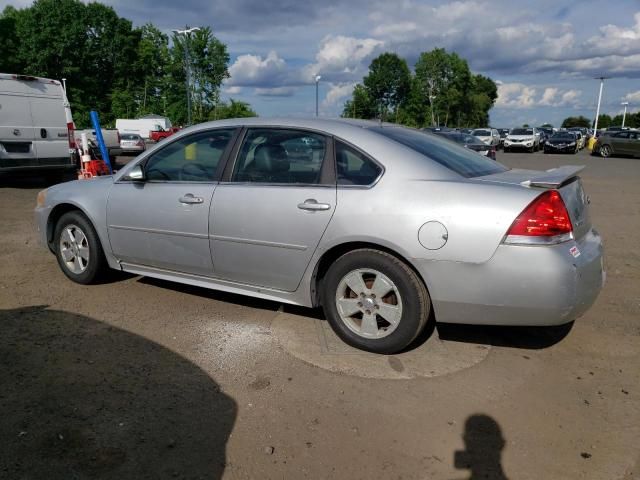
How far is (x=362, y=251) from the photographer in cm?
344

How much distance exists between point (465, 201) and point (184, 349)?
2096mm

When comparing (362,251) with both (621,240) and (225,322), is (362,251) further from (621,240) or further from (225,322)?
(621,240)

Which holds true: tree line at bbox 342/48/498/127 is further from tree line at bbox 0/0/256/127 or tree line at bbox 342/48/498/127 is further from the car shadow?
the car shadow

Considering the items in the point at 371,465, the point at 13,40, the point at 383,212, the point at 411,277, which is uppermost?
the point at 13,40

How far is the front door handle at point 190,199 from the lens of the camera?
403 cm

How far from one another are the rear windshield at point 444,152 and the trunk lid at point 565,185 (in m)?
0.14

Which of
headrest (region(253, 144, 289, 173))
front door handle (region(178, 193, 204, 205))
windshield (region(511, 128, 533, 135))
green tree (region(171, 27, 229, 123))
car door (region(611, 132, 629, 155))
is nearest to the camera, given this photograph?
headrest (region(253, 144, 289, 173))

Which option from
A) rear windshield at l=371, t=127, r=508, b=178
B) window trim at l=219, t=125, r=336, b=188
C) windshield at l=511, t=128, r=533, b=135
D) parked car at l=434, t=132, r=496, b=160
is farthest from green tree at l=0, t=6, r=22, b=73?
rear windshield at l=371, t=127, r=508, b=178

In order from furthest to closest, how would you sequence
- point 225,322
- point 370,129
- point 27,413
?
1. point 225,322
2. point 370,129
3. point 27,413

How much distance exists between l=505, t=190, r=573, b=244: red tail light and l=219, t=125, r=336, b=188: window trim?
120cm

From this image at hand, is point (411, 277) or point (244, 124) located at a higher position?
point (244, 124)

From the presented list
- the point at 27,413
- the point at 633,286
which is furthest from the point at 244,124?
the point at 633,286

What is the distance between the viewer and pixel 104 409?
113 inches

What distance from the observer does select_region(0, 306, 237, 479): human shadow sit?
7.98 feet
